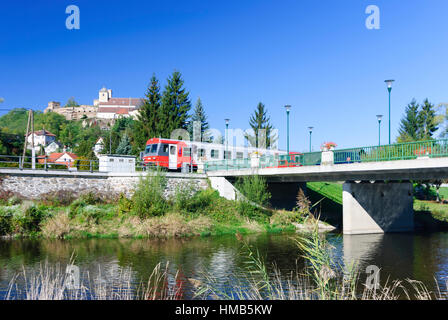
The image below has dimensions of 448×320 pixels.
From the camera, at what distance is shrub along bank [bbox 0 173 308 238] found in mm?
22688

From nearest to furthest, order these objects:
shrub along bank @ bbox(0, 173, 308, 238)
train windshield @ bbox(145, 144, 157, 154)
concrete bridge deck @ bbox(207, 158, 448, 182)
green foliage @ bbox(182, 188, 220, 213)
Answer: concrete bridge deck @ bbox(207, 158, 448, 182)
shrub along bank @ bbox(0, 173, 308, 238)
green foliage @ bbox(182, 188, 220, 213)
train windshield @ bbox(145, 144, 157, 154)

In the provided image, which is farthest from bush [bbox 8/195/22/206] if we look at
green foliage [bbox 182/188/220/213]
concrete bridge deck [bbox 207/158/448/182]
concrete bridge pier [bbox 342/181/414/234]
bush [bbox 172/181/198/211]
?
concrete bridge pier [bbox 342/181/414/234]

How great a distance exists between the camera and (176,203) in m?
27.3

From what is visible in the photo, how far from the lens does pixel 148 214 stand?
25406mm

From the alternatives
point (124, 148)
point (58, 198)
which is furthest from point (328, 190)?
point (124, 148)

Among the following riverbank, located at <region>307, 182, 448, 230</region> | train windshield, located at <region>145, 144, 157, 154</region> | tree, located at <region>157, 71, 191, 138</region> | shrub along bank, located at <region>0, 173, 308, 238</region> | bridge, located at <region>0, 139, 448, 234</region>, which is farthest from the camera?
tree, located at <region>157, 71, 191, 138</region>

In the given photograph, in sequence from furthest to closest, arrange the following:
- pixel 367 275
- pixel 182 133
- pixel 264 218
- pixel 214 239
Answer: pixel 182 133 < pixel 264 218 < pixel 214 239 < pixel 367 275

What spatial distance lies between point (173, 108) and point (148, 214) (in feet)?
105

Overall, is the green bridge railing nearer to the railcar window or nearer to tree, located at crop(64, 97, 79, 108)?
the railcar window

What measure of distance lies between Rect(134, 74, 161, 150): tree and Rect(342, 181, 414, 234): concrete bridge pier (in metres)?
32.9

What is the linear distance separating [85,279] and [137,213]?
12145 millimetres

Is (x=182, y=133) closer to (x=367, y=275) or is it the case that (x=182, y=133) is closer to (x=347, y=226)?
(x=347, y=226)

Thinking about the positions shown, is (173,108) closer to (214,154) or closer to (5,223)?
(214,154)
